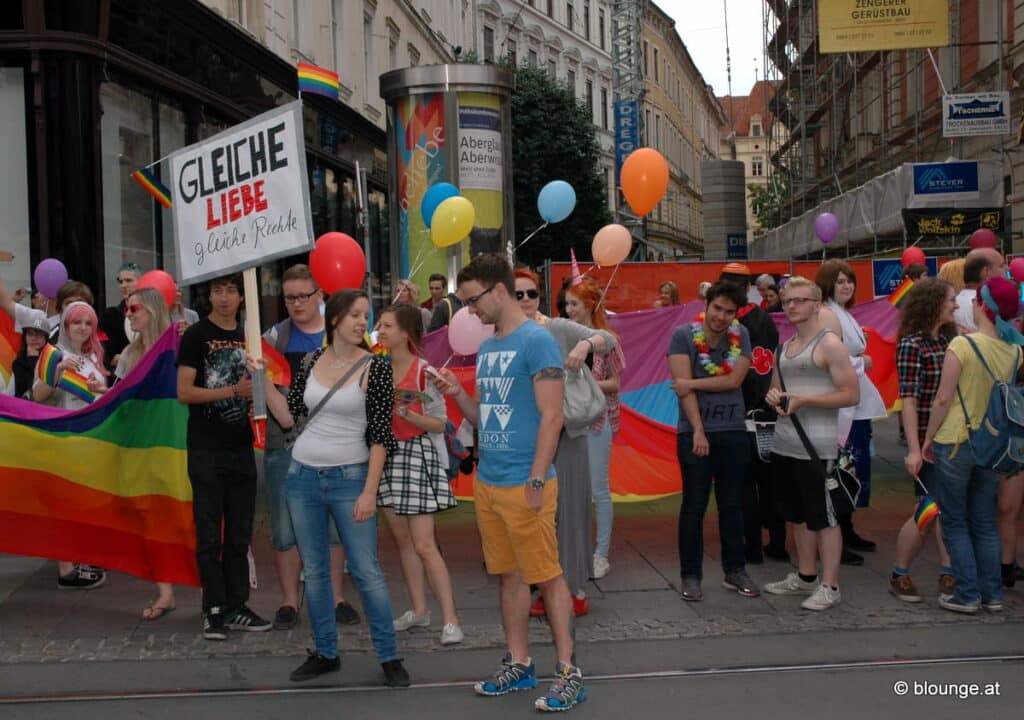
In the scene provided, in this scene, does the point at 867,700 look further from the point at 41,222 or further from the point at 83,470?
the point at 41,222

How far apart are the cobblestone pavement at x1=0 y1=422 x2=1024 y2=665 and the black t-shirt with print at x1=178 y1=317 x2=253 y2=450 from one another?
1.03m

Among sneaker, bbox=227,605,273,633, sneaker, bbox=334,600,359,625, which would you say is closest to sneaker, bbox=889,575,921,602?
sneaker, bbox=334,600,359,625

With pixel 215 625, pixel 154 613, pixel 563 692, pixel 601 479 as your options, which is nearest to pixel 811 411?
pixel 601 479

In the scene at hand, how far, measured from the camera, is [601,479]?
24.3 ft

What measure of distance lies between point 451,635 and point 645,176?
4.14 metres

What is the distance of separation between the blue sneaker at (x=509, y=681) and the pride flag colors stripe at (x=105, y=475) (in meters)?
2.27

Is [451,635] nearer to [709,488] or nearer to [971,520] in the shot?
[709,488]

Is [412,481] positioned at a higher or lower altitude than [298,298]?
lower

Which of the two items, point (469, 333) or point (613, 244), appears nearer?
point (469, 333)

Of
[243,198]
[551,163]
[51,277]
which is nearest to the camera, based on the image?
[243,198]

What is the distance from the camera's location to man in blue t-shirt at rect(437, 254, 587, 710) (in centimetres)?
493

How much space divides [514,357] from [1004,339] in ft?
9.80

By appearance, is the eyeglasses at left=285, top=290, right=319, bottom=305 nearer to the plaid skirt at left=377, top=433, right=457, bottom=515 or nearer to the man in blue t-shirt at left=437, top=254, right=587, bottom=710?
the plaid skirt at left=377, top=433, right=457, bottom=515

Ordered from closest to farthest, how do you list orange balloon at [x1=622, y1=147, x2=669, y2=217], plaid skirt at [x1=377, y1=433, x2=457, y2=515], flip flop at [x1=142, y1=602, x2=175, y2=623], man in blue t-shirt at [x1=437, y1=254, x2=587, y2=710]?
man in blue t-shirt at [x1=437, y1=254, x2=587, y2=710]
plaid skirt at [x1=377, y1=433, x2=457, y2=515]
flip flop at [x1=142, y1=602, x2=175, y2=623]
orange balloon at [x1=622, y1=147, x2=669, y2=217]
